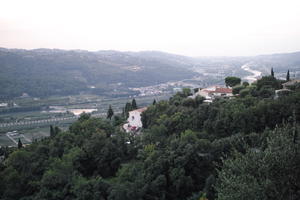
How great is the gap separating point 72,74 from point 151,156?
321 ft

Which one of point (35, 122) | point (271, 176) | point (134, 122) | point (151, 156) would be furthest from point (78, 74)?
point (271, 176)

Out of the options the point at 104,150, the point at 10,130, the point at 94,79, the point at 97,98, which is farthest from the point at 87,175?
the point at 94,79

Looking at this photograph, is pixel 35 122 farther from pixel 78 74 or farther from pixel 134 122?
pixel 78 74

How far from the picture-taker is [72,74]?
110250 millimetres

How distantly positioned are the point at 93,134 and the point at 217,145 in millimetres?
9531

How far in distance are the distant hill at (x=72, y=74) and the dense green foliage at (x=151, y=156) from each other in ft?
219

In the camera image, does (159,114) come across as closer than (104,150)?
No

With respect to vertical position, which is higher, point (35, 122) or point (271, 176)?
point (271, 176)

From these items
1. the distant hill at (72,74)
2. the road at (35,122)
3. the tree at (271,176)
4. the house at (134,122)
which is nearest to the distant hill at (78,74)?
the distant hill at (72,74)

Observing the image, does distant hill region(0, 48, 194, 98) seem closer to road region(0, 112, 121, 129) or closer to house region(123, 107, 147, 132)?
road region(0, 112, 121, 129)

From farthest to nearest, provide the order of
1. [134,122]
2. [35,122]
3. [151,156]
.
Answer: [35,122] < [134,122] < [151,156]

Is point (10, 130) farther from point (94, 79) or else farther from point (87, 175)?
point (94, 79)

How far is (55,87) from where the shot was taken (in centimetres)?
9300

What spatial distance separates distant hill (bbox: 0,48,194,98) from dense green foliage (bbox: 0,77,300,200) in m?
66.7
